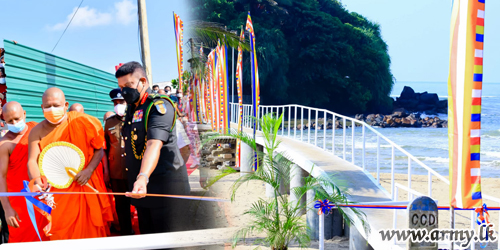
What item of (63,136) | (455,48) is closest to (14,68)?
(63,136)

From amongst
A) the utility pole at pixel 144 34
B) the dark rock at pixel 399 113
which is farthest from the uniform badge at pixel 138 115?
the dark rock at pixel 399 113

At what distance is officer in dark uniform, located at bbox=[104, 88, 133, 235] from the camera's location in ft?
11.3

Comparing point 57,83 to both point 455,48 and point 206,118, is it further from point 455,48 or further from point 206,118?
point 206,118

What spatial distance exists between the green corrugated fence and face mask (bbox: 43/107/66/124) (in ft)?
2.49

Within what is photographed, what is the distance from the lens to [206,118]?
594 inches

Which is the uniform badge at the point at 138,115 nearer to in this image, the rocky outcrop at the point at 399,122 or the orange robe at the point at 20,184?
the orange robe at the point at 20,184

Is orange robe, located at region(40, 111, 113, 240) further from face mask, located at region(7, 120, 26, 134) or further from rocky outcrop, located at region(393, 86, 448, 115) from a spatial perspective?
rocky outcrop, located at region(393, 86, 448, 115)

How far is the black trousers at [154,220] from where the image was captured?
2.92m

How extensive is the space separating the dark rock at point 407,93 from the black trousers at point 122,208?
5347cm

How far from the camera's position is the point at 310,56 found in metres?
36.0

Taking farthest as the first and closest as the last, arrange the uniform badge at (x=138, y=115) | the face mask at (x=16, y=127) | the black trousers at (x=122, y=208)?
the black trousers at (x=122, y=208) < the face mask at (x=16, y=127) < the uniform badge at (x=138, y=115)

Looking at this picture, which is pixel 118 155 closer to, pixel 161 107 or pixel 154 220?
pixel 154 220

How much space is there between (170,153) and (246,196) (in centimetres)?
642

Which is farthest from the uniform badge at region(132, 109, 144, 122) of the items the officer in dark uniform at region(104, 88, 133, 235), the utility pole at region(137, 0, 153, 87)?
the utility pole at region(137, 0, 153, 87)
